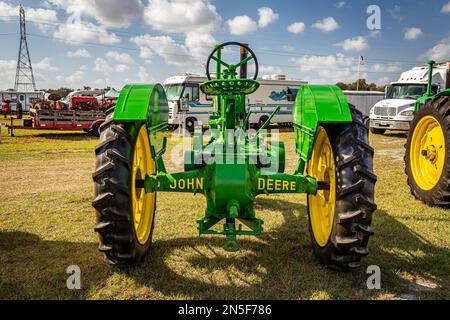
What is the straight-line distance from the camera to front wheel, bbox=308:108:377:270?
9.55ft

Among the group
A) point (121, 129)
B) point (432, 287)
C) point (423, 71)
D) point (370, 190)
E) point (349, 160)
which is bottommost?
point (432, 287)

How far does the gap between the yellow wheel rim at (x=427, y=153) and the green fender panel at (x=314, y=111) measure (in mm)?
2673

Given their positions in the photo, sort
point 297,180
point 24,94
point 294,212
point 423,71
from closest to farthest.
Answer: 1. point 297,180
2. point 294,212
3. point 423,71
4. point 24,94

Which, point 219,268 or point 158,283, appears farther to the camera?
point 219,268

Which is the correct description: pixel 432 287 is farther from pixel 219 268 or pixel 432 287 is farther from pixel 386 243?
pixel 219 268

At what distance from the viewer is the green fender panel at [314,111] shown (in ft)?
10.1

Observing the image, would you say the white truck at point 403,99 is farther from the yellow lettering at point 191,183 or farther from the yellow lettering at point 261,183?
the yellow lettering at point 191,183

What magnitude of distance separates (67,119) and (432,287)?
15606 millimetres

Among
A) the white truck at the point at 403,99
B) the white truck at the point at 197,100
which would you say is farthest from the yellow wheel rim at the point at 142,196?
the white truck at the point at 403,99

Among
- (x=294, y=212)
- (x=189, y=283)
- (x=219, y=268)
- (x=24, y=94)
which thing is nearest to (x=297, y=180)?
(x=219, y=268)

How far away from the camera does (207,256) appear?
11.8ft

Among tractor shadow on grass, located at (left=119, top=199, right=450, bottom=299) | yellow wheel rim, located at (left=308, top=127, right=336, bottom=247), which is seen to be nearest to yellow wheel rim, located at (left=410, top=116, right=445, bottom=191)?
tractor shadow on grass, located at (left=119, top=199, right=450, bottom=299)

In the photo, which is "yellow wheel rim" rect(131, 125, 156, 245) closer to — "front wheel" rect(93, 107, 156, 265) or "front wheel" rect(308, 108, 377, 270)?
"front wheel" rect(93, 107, 156, 265)

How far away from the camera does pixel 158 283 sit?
3033mm
